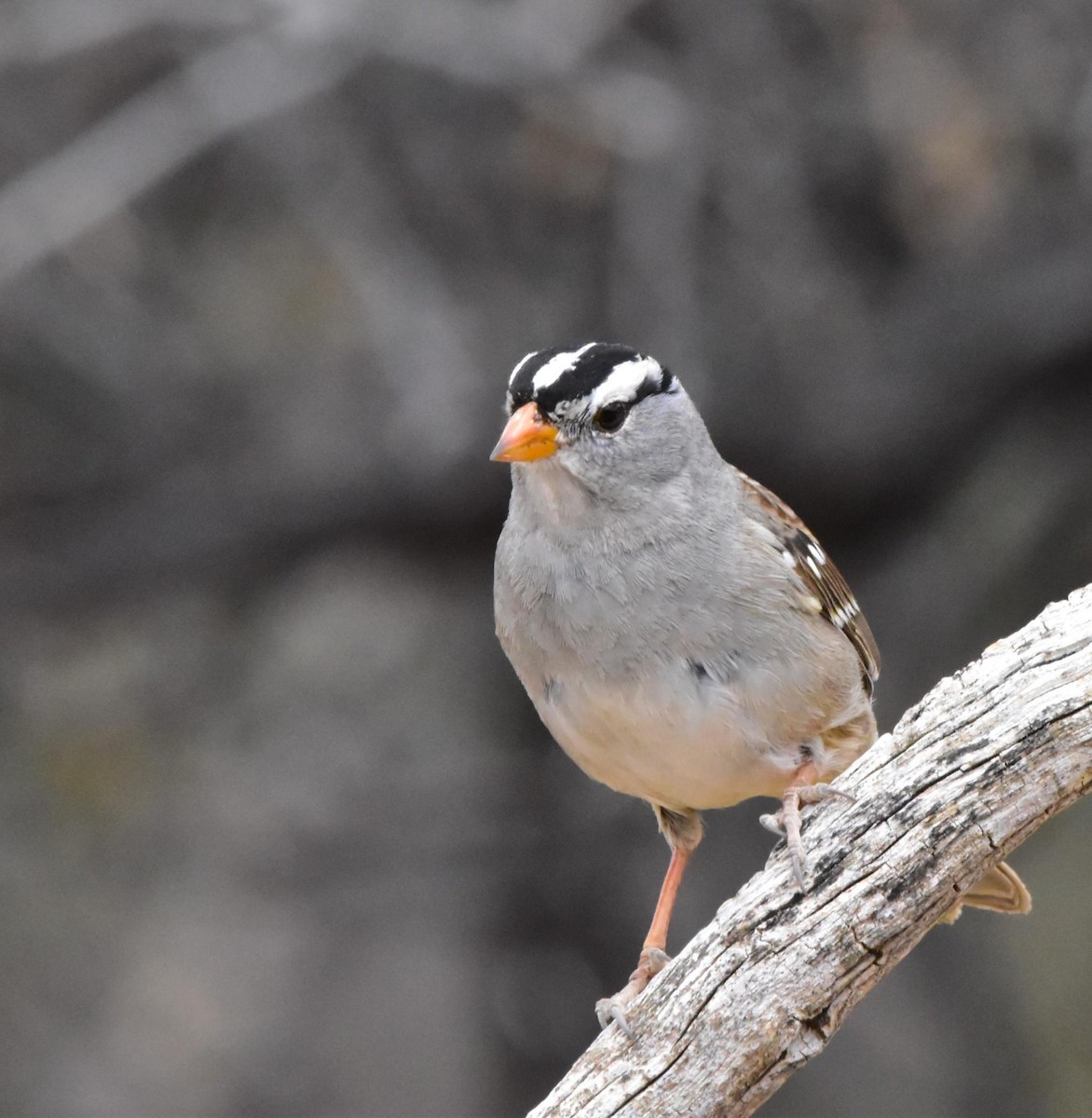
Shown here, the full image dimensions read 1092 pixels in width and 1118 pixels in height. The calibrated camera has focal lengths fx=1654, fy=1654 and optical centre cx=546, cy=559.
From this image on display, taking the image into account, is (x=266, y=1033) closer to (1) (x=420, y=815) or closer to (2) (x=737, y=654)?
(1) (x=420, y=815)

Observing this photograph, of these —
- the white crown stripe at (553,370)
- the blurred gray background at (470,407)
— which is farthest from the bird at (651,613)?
the blurred gray background at (470,407)

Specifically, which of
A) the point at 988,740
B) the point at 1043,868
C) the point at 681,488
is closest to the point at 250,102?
the point at 681,488

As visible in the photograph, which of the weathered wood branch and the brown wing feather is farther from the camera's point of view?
the brown wing feather

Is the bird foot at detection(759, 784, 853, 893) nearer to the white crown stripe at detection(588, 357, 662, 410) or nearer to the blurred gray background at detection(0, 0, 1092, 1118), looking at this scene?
the white crown stripe at detection(588, 357, 662, 410)

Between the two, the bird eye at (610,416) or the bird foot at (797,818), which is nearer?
the bird foot at (797,818)

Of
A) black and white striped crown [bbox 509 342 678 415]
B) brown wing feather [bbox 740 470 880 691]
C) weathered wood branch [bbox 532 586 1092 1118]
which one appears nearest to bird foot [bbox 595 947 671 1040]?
weathered wood branch [bbox 532 586 1092 1118]

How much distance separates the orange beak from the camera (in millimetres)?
3637

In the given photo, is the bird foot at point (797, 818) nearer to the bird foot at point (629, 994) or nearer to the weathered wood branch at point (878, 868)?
the weathered wood branch at point (878, 868)

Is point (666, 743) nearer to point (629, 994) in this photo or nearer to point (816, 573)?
point (629, 994)

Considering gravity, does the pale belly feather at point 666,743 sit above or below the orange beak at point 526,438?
below

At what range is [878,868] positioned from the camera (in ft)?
10.1

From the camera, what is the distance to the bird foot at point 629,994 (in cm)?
337

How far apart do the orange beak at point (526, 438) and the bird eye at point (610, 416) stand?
124 millimetres

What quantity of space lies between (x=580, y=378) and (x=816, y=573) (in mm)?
825
